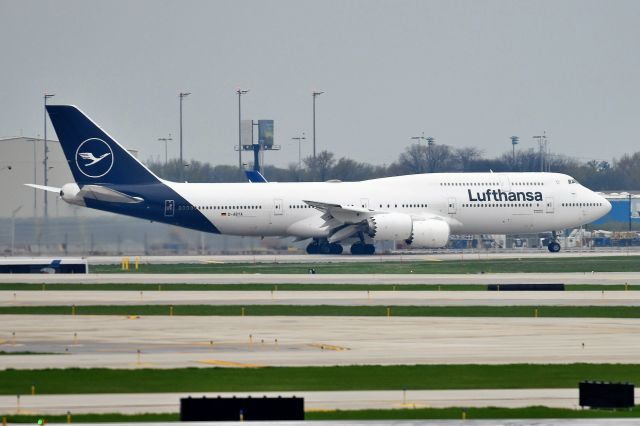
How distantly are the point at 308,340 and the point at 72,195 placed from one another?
52448 mm

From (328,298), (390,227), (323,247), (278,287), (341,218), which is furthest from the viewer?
(323,247)

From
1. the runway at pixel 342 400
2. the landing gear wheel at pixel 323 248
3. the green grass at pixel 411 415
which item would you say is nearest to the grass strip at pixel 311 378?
the runway at pixel 342 400

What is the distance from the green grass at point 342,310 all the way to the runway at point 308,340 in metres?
1.57

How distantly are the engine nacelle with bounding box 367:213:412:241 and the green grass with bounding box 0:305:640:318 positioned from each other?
38.0m

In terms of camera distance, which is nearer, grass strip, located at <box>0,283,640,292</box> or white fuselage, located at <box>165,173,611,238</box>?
grass strip, located at <box>0,283,640,292</box>

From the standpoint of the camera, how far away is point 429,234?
305 feet

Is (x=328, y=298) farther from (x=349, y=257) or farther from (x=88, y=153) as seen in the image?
(x=88, y=153)

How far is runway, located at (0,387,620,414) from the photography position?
1136 inches

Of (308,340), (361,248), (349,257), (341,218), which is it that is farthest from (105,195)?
(308,340)

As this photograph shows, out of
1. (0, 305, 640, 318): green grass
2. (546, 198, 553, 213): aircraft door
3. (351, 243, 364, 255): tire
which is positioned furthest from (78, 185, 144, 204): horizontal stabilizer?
(0, 305, 640, 318): green grass

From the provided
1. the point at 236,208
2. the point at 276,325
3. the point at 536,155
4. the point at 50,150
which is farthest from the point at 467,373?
the point at 536,155

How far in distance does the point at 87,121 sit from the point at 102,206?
19.1 ft

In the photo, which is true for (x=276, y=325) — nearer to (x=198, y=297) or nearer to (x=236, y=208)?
(x=198, y=297)

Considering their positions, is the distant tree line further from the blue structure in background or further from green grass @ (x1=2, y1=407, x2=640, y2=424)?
green grass @ (x1=2, y1=407, x2=640, y2=424)
